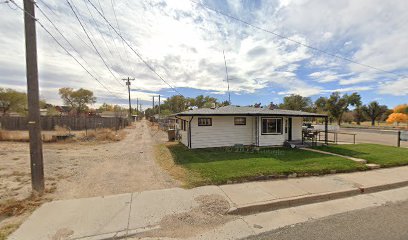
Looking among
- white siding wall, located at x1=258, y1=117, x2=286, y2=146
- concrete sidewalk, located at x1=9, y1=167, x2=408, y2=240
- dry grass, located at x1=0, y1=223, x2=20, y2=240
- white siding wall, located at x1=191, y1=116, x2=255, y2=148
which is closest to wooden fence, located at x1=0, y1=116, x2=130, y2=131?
white siding wall, located at x1=191, y1=116, x2=255, y2=148

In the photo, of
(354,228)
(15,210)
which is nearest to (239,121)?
(354,228)

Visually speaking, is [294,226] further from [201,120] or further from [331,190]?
[201,120]

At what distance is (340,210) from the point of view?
189 inches

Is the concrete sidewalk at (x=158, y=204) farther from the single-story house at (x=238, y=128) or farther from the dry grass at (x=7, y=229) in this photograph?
the single-story house at (x=238, y=128)

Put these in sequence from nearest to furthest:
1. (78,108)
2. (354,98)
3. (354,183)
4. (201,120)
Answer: (354,183) → (201,120) → (354,98) → (78,108)

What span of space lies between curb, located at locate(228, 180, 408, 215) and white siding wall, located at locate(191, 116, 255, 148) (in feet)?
27.8

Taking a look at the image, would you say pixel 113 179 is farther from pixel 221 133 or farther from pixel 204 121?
pixel 221 133

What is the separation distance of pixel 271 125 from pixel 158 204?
10905mm

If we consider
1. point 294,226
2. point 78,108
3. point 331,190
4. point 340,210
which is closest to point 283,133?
point 331,190

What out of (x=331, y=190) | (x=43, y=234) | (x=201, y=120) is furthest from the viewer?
(x=201, y=120)

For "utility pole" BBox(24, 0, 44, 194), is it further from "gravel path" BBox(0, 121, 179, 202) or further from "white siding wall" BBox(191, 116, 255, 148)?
"white siding wall" BBox(191, 116, 255, 148)

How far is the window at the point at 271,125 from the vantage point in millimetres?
13953

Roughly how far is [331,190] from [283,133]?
29.2 feet

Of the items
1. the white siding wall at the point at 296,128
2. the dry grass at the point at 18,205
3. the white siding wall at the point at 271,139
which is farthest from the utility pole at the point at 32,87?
the white siding wall at the point at 296,128
